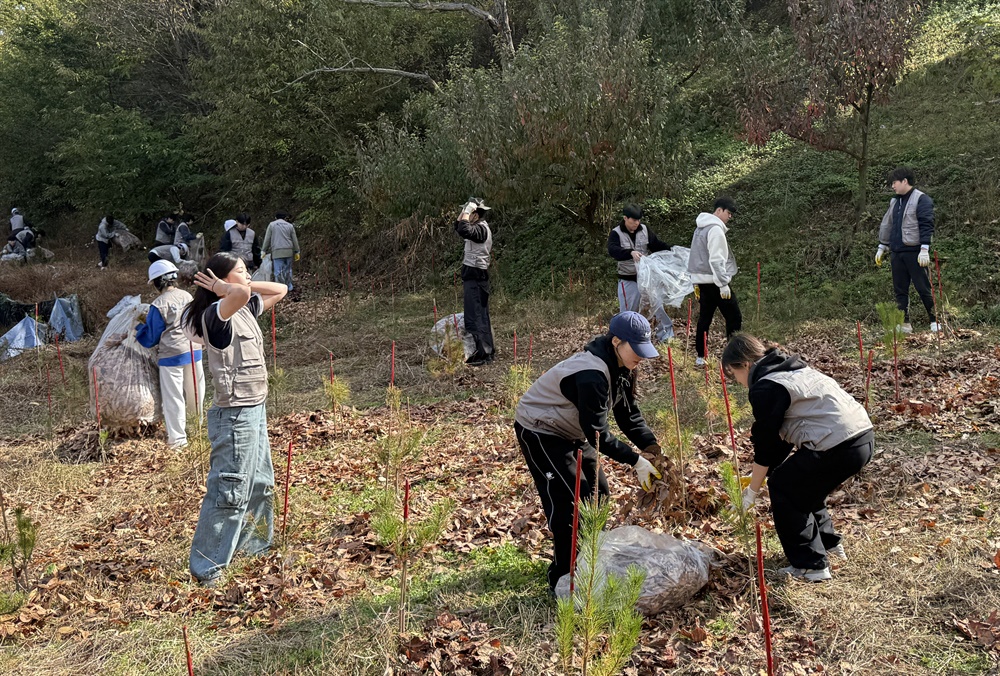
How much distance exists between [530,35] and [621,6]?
2653mm

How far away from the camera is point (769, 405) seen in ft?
11.5

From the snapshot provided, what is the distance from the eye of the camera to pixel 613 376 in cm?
349

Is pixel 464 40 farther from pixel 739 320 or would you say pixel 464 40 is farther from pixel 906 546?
pixel 906 546

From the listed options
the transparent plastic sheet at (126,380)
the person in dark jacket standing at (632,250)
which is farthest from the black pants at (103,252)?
the person in dark jacket standing at (632,250)

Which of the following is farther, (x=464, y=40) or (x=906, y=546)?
(x=464, y=40)

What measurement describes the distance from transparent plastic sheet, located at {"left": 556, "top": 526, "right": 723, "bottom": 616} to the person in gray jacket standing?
10.3 meters

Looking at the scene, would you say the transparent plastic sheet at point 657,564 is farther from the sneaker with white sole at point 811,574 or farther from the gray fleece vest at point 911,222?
the gray fleece vest at point 911,222

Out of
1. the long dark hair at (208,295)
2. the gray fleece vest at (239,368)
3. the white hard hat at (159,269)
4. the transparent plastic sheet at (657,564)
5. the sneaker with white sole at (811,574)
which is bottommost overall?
the sneaker with white sole at (811,574)

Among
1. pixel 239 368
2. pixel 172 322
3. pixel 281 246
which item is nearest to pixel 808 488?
pixel 239 368

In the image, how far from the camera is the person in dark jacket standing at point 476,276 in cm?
815

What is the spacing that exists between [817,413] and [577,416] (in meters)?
1.05

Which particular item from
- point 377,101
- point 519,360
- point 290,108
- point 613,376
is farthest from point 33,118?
point 613,376

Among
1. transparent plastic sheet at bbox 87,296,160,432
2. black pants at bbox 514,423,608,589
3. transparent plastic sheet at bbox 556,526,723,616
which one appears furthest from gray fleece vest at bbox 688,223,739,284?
transparent plastic sheet at bbox 87,296,160,432

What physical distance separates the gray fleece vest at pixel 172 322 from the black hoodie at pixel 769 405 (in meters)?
4.28
